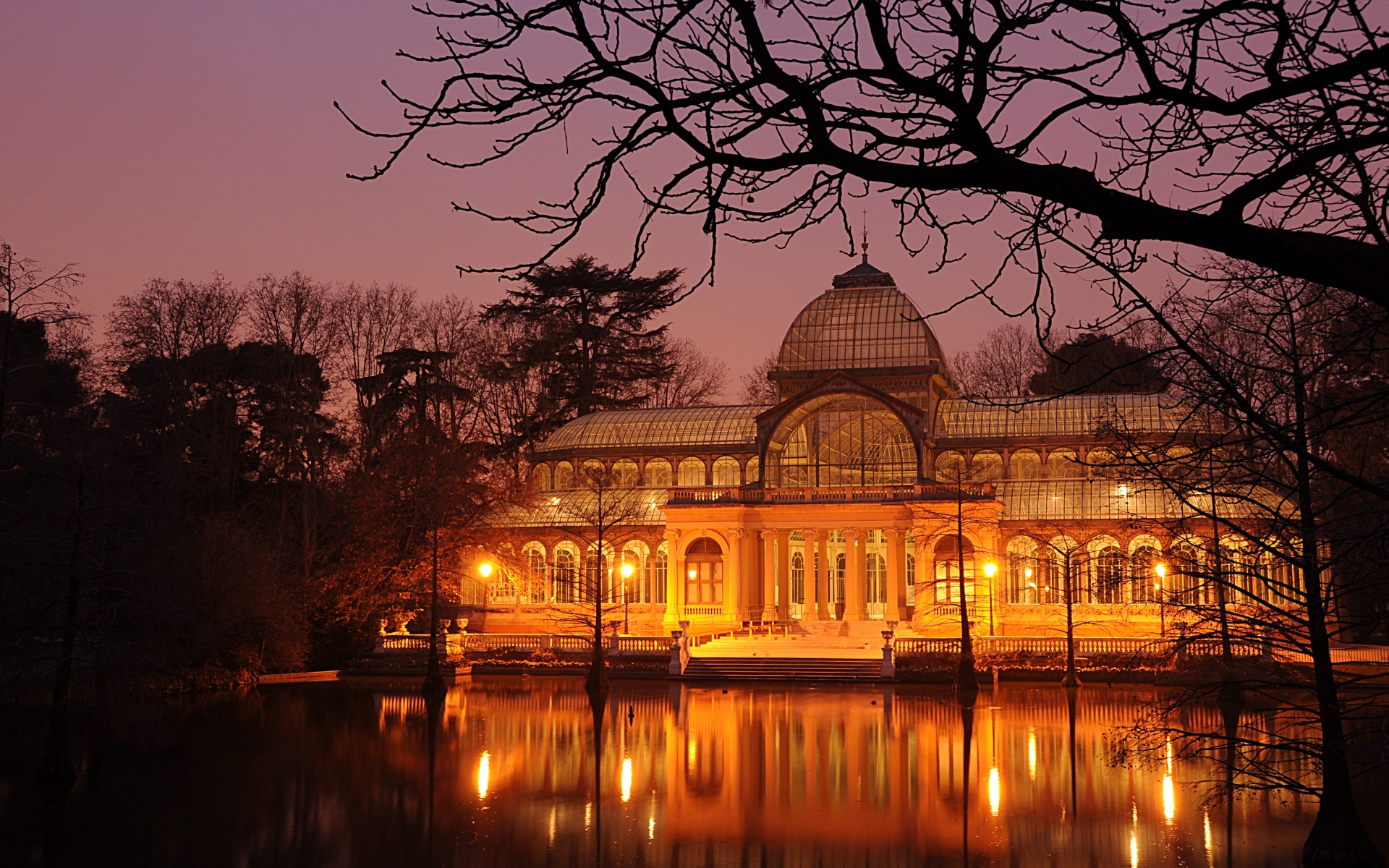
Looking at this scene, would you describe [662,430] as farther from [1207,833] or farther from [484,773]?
[1207,833]

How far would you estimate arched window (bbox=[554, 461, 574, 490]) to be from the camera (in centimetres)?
5906

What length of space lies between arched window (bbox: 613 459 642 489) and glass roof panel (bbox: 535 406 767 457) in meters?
0.75

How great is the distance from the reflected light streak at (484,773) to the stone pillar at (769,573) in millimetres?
27674

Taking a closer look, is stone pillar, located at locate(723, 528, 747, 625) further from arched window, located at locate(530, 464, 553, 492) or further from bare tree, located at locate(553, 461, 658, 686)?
arched window, located at locate(530, 464, 553, 492)

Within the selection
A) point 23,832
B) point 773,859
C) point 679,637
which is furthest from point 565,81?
point 679,637

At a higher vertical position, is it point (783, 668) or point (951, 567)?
point (951, 567)

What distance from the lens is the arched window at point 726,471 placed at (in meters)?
56.6

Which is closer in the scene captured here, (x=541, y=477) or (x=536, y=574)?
(x=536, y=574)

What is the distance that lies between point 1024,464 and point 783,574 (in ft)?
36.1

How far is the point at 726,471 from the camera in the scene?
56906 mm

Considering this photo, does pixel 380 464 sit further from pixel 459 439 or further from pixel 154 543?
pixel 154 543

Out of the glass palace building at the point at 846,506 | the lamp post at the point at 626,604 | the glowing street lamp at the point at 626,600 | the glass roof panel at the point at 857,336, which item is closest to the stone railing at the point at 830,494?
the glass palace building at the point at 846,506

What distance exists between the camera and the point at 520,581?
5469cm

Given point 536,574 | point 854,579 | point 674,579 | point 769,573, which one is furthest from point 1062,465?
point 536,574
